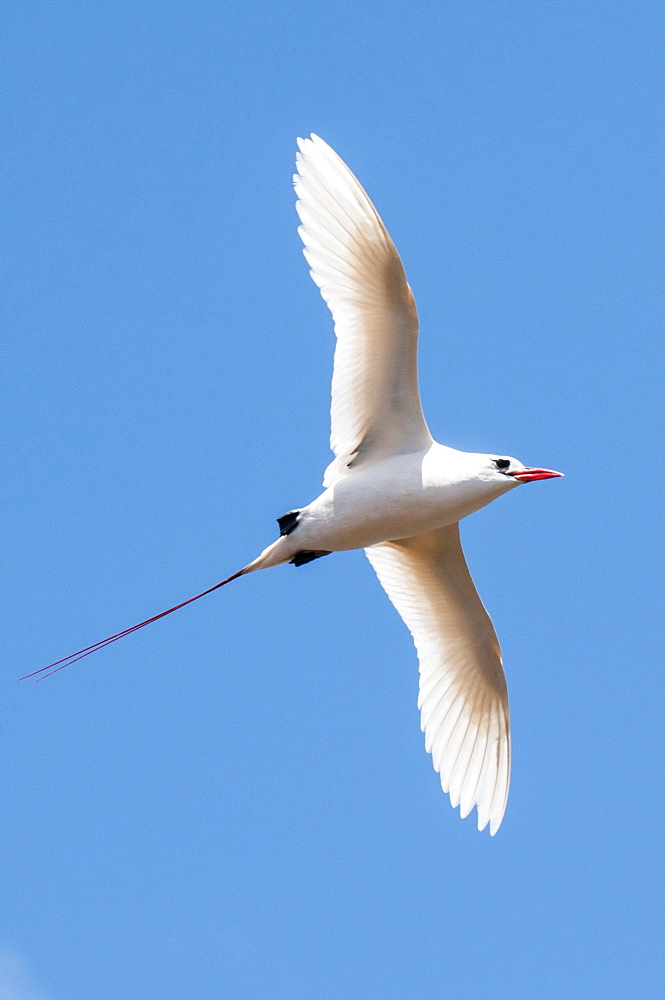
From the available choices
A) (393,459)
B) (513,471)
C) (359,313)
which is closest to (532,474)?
(513,471)

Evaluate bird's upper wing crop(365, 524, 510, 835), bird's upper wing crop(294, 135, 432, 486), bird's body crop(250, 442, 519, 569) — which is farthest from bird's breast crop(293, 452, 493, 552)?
bird's upper wing crop(365, 524, 510, 835)

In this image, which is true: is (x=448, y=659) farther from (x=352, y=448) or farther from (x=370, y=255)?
(x=370, y=255)

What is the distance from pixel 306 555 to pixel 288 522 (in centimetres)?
38

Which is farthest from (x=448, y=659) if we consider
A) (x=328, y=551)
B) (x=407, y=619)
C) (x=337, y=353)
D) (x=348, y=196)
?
(x=348, y=196)

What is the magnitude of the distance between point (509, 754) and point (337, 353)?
440 cm

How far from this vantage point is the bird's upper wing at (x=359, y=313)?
42.2ft

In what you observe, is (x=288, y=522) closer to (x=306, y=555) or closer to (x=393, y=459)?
(x=306, y=555)

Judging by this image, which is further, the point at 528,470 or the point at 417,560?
the point at 417,560

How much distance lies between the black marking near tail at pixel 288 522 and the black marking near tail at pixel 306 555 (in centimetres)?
27

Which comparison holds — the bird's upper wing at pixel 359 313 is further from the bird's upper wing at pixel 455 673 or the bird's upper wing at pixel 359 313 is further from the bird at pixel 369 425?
the bird's upper wing at pixel 455 673

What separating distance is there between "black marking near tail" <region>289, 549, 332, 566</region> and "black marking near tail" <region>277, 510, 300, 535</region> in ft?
0.87

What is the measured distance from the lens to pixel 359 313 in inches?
520

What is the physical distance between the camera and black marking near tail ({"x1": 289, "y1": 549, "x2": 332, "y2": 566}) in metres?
13.5

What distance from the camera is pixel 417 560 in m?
14.9
